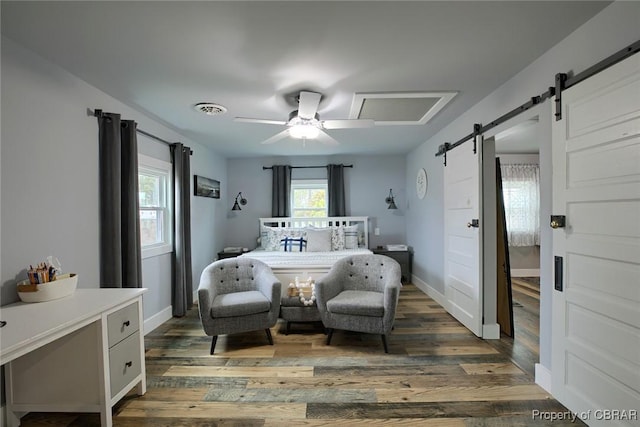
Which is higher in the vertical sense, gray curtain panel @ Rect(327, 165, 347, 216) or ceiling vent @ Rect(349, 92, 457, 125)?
ceiling vent @ Rect(349, 92, 457, 125)

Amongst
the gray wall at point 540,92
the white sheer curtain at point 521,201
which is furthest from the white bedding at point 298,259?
the white sheer curtain at point 521,201

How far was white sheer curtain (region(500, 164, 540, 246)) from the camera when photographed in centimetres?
561

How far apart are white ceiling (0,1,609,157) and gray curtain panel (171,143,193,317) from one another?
1006 mm

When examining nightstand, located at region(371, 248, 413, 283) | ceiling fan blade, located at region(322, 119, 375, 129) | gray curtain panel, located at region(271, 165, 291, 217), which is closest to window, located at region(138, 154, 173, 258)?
ceiling fan blade, located at region(322, 119, 375, 129)

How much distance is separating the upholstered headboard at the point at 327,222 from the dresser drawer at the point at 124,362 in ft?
11.8

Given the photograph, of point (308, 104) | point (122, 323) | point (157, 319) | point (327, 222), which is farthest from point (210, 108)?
point (327, 222)

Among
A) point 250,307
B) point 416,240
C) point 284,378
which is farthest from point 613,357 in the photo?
point 416,240

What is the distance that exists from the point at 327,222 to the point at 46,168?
417cm

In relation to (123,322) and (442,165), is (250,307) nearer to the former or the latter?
(123,322)

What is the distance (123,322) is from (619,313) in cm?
293

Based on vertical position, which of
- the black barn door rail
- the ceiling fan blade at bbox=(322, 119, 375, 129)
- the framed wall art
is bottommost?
the framed wall art

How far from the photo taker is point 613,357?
5.23ft

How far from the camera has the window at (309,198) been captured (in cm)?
582

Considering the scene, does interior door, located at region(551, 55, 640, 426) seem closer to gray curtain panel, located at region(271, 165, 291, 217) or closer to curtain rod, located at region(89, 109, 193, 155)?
curtain rod, located at region(89, 109, 193, 155)
